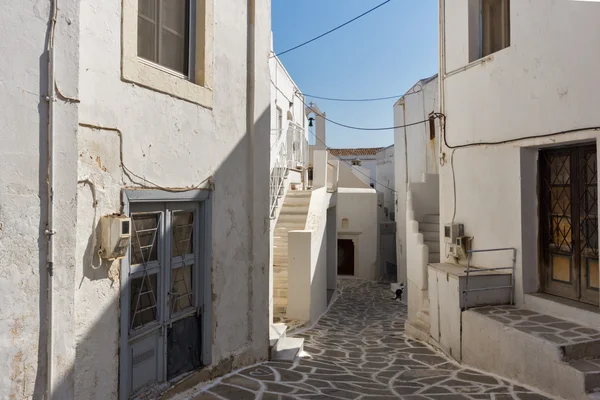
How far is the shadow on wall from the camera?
348cm

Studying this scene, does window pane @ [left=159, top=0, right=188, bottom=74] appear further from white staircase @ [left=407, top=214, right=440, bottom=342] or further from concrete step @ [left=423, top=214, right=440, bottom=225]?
concrete step @ [left=423, top=214, right=440, bottom=225]

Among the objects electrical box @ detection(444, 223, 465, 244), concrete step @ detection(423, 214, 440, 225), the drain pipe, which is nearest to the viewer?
the drain pipe

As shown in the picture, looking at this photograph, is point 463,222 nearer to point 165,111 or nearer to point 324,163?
point 165,111

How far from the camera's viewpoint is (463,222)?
28.7 feet

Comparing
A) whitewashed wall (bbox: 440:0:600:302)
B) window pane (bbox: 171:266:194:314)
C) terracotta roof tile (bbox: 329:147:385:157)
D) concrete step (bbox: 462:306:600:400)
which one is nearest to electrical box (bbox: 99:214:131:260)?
window pane (bbox: 171:266:194:314)

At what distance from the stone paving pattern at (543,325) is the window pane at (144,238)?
460cm

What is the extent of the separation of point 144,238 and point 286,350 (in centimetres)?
371

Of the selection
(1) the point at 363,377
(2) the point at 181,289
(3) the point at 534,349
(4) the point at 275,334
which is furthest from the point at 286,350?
(3) the point at 534,349

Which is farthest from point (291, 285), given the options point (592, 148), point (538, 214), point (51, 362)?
point (51, 362)

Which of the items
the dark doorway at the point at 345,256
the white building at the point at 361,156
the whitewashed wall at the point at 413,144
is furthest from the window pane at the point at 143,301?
the white building at the point at 361,156

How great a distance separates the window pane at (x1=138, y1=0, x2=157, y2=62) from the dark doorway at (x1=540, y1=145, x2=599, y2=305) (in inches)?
229

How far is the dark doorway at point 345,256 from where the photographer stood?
2450cm

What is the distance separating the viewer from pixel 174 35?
5.13 m

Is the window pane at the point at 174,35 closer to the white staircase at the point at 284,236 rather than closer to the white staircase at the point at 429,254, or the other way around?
the white staircase at the point at 429,254
